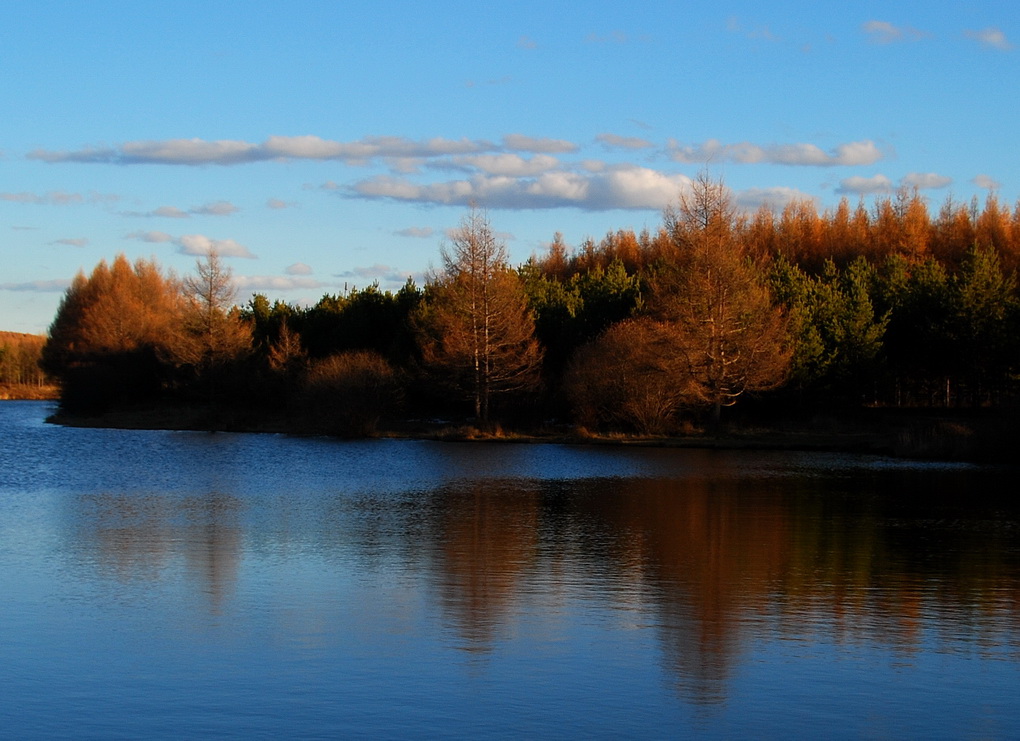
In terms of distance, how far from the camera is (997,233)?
83.4 m

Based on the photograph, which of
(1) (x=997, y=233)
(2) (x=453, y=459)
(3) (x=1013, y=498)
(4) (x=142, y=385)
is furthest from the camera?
(1) (x=997, y=233)

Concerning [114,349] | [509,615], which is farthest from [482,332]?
[509,615]

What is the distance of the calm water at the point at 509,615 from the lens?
28.0ft

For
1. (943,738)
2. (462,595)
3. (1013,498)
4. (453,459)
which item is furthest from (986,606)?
(453,459)

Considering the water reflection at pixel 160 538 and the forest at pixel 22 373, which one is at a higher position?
the forest at pixel 22 373

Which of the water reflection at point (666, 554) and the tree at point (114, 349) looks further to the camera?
the tree at point (114, 349)

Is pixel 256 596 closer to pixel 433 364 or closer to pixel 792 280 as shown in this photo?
pixel 433 364

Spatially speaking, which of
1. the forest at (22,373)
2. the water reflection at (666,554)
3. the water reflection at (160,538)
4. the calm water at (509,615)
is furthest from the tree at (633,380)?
the forest at (22,373)

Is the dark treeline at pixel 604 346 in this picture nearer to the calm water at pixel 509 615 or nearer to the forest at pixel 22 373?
the calm water at pixel 509 615

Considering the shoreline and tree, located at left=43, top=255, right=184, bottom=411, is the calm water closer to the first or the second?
the shoreline

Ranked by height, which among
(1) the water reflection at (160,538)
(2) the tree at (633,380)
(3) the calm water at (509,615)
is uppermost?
(2) the tree at (633,380)

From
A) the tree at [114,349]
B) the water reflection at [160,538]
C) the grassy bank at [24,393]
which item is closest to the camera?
the water reflection at [160,538]

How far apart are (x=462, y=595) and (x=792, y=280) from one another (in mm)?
47694

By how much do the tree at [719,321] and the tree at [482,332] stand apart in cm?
792
